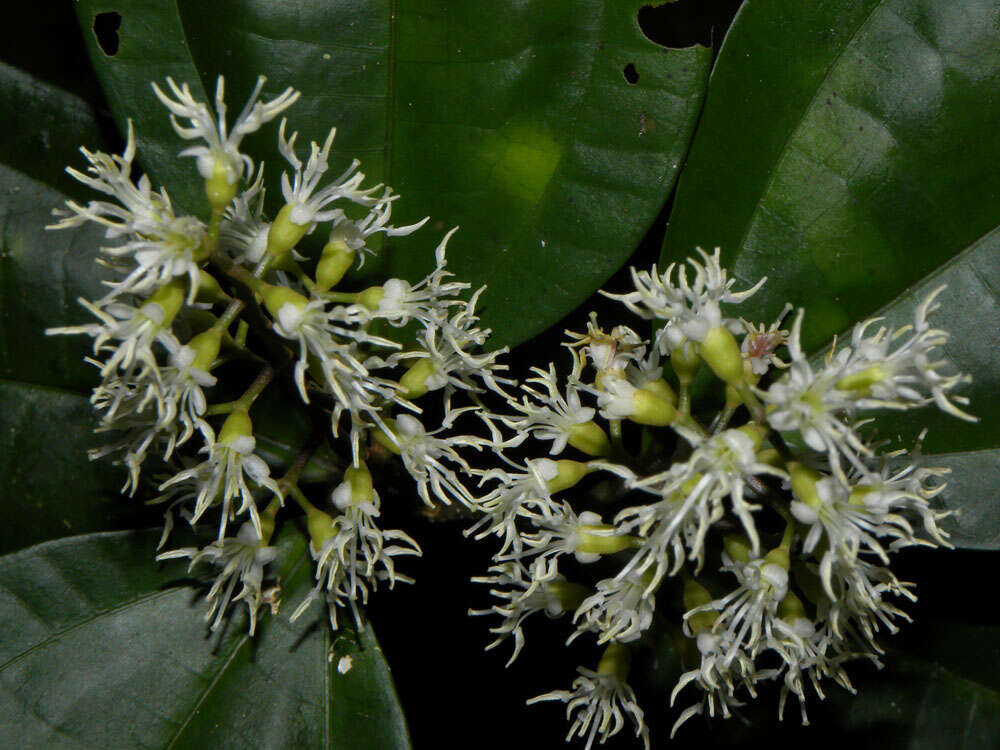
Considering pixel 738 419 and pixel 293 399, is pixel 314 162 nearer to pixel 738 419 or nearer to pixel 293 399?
pixel 293 399

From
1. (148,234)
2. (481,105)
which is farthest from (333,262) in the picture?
(481,105)

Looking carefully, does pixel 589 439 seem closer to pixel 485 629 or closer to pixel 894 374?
pixel 894 374

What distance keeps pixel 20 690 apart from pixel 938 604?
6.74ft

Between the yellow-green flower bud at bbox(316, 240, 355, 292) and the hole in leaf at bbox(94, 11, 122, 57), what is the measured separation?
1.88 feet

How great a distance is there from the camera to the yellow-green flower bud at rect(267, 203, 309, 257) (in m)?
1.35

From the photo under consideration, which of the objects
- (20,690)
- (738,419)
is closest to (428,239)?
(738,419)

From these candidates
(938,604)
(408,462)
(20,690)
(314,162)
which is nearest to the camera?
(314,162)

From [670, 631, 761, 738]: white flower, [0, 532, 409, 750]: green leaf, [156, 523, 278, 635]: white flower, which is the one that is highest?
[670, 631, 761, 738]: white flower

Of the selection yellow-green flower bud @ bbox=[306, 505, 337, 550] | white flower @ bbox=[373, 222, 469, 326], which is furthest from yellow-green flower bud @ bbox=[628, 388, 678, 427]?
yellow-green flower bud @ bbox=[306, 505, 337, 550]

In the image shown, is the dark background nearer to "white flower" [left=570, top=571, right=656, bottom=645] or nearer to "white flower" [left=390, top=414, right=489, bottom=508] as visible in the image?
"white flower" [left=390, top=414, right=489, bottom=508]

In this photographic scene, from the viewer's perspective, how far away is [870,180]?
62.2 inches

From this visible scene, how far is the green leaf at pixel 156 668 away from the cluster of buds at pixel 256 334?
0.11 m

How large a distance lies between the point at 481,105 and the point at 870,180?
29.4 inches

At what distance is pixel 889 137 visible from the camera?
61.3 inches
